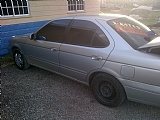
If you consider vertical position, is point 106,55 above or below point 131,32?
below

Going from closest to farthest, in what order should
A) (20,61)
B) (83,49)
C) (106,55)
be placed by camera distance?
(106,55) → (83,49) → (20,61)

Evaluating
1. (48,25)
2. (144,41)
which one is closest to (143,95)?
(144,41)

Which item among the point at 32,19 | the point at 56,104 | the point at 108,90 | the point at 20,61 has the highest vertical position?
the point at 32,19

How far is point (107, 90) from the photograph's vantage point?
2.98 metres

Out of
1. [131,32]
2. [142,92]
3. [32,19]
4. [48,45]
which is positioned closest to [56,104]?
[48,45]

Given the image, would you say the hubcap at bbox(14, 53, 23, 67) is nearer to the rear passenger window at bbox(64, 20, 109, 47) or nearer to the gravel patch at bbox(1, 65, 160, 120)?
the gravel patch at bbox(1, 65, 160, 120)

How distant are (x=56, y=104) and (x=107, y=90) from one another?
1039mm

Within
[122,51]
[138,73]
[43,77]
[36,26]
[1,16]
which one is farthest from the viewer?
[36,26]

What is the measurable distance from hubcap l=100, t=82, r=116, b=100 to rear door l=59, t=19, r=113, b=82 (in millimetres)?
379

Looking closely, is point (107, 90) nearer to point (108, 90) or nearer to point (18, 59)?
point (108, 90)

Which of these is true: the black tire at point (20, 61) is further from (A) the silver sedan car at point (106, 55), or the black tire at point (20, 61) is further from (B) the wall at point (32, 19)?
(B) the wall at point (32, 19)

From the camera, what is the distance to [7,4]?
6.16 metres

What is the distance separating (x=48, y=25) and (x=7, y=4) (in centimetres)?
329

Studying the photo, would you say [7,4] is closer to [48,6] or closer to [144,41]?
[48,6]
